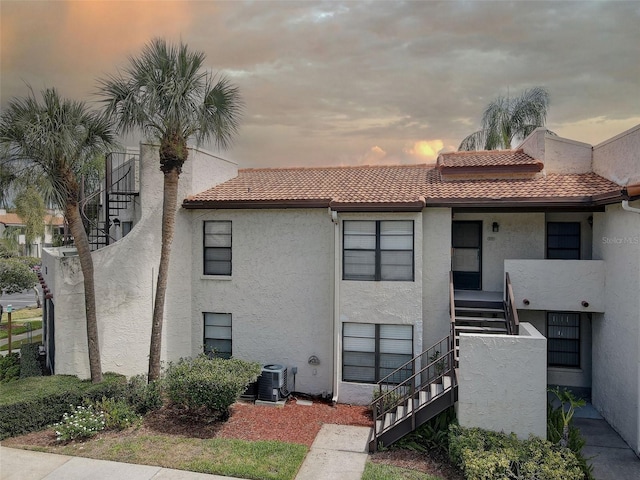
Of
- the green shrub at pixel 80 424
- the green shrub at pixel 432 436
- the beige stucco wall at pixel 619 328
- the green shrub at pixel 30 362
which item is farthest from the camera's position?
the green shrub at pixel 30 362

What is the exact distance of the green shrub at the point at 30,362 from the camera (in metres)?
14.6

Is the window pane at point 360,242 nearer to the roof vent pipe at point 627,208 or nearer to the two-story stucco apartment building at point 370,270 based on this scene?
the two-story stucco apartment building at point 370,270

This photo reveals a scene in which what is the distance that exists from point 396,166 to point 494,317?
721cm

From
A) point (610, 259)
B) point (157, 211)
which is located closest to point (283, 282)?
point (157, 211)

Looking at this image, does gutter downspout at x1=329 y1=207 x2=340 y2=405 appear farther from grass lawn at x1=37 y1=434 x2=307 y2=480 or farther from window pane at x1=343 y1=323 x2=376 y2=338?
grass lawn at x1=37 y1=434 x2=307 y2=480

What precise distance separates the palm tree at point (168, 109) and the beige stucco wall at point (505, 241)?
7.99 meters

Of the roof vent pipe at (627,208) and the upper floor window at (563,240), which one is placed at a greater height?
the roof vent pipe at (627,208)

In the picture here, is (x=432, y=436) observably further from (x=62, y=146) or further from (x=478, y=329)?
(x=62, y=146)

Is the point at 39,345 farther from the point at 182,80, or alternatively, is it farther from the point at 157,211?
the point at 182,80

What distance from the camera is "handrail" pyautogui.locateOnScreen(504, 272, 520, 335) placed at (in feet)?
33.9

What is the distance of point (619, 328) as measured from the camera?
10930mm

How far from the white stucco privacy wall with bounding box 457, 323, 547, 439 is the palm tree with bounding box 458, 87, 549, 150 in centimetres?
1922

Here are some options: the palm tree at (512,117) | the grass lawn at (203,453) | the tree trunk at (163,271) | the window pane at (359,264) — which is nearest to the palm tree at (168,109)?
the tree trunk at (163,271)

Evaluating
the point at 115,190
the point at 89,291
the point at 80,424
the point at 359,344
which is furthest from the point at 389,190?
the point at 115,190
